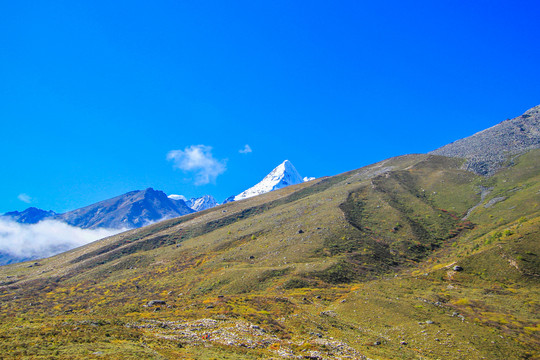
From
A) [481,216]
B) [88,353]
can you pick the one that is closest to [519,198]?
[481,216]

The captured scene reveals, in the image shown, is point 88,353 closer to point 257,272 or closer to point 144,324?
point 144,324

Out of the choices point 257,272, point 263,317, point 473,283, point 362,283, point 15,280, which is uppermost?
point 15,280

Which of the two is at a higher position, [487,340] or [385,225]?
[385,225]

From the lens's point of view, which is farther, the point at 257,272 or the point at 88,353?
the point at 257,272

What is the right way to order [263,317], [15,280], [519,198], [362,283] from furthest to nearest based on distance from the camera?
[15,280]
[519,198]
[362,283]
[263,317]

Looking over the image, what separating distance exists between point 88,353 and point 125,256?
14185 centimetres

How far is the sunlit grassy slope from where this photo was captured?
A: 42.7 metres

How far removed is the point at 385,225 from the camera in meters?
125

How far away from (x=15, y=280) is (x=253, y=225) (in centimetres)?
12877

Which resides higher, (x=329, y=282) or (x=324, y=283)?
(x=324, y=283)

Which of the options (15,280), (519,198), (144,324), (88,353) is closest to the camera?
(88,353)

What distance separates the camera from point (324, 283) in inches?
3406

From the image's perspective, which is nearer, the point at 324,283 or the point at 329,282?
the point at 324,283

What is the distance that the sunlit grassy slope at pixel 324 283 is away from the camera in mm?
42719
